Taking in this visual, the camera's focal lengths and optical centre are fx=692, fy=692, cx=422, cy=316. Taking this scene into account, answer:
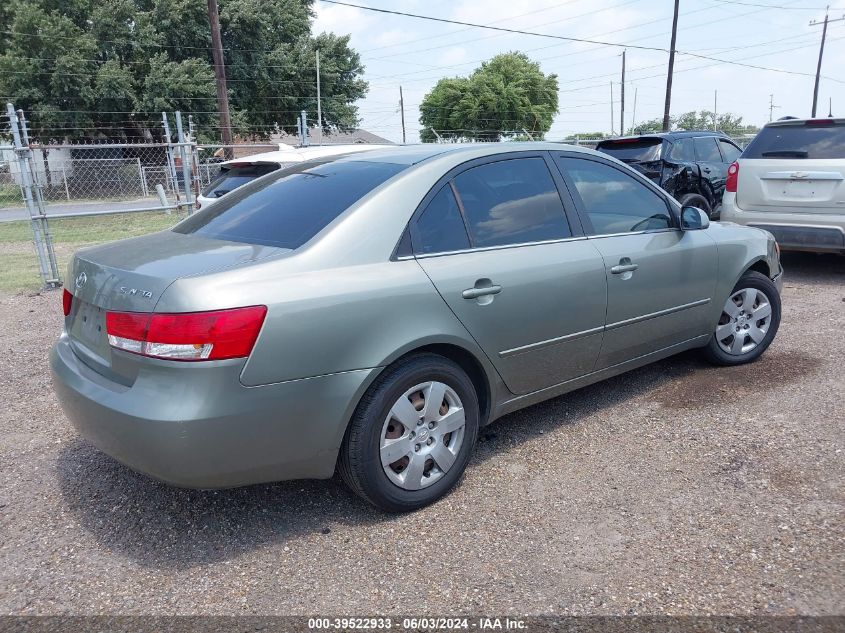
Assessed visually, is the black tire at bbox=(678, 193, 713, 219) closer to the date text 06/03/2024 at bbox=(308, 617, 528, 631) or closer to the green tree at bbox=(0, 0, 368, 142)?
the date text 06/03/2024 at bbox=(308, 617, 528, 631)

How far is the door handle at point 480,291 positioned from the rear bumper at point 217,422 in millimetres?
625

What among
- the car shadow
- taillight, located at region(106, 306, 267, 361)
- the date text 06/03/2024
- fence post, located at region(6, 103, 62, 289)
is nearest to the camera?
the date text 06/03/2024

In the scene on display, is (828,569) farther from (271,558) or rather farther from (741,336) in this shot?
(741,336)

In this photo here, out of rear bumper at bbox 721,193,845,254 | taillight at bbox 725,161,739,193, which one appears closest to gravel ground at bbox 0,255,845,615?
rear bumper at bbox 721,193,845,254

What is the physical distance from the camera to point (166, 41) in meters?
32.0

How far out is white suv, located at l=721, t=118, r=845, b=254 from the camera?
730 cm

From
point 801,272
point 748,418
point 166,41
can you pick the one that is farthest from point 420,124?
point 748,418

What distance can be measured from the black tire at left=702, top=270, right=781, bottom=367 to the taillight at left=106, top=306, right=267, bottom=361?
11.3 ft

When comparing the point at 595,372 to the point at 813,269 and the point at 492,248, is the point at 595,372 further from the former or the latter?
the point at 813,269

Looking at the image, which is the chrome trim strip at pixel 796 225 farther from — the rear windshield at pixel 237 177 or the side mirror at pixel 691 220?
the rear windshield at pixel 237 177

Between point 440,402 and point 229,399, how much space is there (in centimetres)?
99

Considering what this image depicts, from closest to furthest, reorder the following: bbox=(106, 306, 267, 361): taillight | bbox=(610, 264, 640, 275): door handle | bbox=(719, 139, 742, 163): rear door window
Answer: bbox=(106, 306, 267, 361): taillight < bbox=(610, 264, 640, 275): door handle < bbox=(719, 139, 742, 163): rear door window

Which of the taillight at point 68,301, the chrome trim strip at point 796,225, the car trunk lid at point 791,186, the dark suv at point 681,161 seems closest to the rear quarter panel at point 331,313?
the taillight at point 68,301

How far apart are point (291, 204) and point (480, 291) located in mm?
1020
